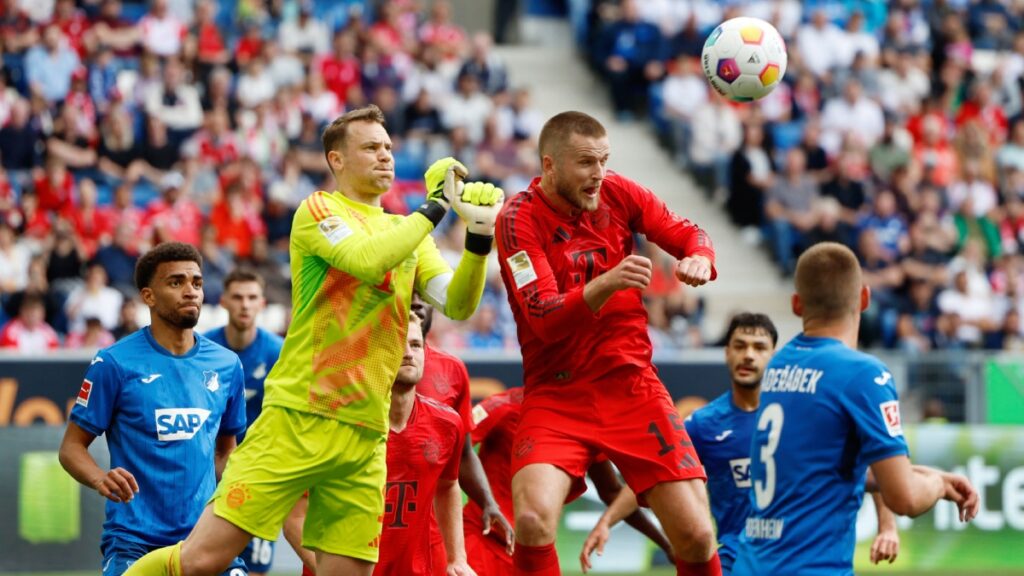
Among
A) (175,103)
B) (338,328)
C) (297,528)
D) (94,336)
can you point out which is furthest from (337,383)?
(175,103)

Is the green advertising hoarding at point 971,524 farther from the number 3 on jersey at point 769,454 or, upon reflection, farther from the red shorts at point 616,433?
the number 3 on jersey at point 769,454

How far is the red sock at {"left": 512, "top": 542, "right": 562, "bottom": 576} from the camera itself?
7520mm

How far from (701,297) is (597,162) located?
39.2 feet

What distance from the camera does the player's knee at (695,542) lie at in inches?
295

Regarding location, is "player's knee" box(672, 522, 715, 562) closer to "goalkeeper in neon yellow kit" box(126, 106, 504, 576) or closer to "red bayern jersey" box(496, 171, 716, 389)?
"red bayern jersey" box(496, 171, 716, 389)

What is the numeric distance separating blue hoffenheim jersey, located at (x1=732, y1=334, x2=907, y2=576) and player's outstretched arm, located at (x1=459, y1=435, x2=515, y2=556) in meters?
2.23

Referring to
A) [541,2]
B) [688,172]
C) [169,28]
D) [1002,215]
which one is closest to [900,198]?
[1002,215]

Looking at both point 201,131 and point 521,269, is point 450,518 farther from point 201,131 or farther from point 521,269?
point 201,131

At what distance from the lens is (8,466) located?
12922 mm

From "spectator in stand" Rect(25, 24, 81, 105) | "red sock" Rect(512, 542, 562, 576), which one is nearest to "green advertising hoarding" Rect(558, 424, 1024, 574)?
"red sock" Rect(512, 542, 562, 576)

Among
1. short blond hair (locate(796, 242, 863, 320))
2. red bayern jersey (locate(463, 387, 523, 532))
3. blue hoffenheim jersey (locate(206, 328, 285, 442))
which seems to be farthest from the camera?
blue hoffenheim jersey (locate(206, 328, 285, 442))

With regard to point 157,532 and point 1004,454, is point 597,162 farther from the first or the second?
point 1004,454

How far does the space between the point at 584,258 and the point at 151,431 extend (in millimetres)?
2202

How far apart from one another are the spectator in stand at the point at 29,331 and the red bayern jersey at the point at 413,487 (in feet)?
26.3
